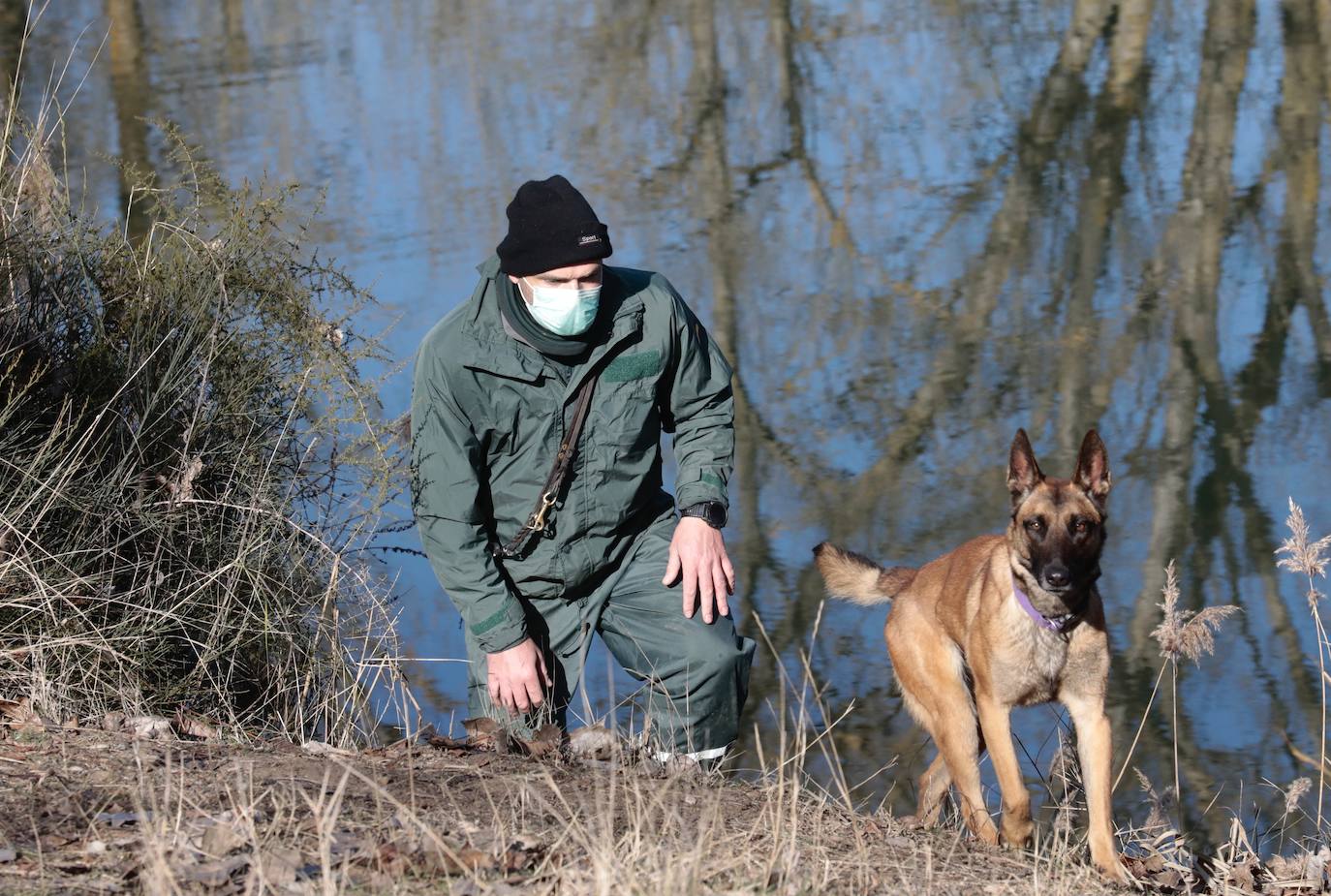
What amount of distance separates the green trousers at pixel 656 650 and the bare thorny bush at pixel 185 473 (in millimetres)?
661

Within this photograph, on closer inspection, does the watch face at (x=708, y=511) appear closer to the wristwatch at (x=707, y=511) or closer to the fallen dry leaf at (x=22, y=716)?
the wristwatch at (x=707, y=511)

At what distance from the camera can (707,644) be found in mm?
4598

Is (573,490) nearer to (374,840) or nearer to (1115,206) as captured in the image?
(374,840)

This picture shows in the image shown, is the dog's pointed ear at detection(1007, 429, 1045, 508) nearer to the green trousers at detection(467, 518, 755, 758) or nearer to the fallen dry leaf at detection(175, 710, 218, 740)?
the green trousers at detection(467, 518, 755, 758)

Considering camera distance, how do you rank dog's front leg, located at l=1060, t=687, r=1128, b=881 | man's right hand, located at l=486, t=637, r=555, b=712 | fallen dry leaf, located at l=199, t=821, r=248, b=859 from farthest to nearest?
man's right hand, located at l=486, t=637, r=555, b=712, dog's front leg, located at l=1060, t=687, r=1128, b=881, fallen dry leaf, located at l=199, t=821, r=248, b=859

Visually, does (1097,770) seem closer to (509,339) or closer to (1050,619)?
(1050,619)

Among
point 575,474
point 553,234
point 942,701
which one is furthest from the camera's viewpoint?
point 942,701

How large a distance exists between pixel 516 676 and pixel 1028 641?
5.51 ft

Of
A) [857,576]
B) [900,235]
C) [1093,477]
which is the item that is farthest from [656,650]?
[900,235]

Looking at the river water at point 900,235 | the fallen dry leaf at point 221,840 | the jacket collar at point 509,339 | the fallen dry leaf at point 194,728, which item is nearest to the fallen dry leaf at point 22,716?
the fallen dry leaf at point 194,728

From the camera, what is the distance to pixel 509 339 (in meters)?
4.50

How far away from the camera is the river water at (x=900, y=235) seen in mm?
6484

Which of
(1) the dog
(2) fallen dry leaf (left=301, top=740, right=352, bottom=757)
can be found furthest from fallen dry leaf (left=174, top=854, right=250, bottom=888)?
(1) the dog

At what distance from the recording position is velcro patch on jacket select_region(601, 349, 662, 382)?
4.60 metres
